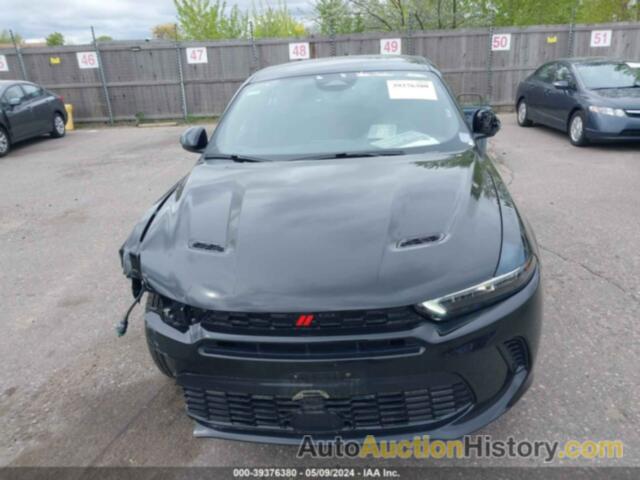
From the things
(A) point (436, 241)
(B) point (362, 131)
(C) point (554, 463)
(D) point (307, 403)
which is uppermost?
(B) point (362, 131)

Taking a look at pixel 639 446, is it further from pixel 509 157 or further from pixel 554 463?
pixel 509 157

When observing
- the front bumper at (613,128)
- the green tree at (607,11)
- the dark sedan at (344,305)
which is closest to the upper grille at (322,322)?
the dark sedan at (344,305)

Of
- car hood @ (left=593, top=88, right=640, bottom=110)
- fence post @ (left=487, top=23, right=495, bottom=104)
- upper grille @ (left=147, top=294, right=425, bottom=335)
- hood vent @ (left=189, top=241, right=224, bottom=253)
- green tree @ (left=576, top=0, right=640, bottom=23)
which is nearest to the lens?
upper grille @ (left=147, top=294, right=425, bottom=335)

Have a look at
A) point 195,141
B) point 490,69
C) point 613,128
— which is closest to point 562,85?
point 613,128

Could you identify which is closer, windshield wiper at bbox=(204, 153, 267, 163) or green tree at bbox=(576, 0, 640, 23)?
windshield wiper at bbox=(204, 153, 267, 163)

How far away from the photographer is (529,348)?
207cm

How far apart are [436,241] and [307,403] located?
813 millimetres

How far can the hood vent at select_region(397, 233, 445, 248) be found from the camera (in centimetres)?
203

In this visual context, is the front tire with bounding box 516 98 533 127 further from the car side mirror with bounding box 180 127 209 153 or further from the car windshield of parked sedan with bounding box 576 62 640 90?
the car side mirror with bounding box 180 127 209 153

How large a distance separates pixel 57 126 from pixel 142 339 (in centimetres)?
1153

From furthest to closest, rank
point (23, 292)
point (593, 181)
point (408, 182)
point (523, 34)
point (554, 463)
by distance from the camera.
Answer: point (523, 34), point (593, 181), point (23, 292), point (408, 182), point (554, 463)

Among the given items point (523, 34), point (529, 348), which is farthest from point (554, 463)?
point (523, 34)

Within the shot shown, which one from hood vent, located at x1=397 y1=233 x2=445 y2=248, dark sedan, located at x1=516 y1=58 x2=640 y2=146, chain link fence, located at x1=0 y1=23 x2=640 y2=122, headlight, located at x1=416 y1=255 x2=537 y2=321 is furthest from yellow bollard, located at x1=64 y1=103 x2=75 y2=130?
headlight, located at x1=416 y1=255 x2=537 y2=321

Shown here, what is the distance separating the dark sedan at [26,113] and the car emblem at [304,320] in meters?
11.1
